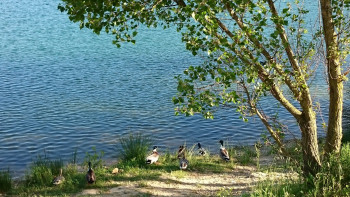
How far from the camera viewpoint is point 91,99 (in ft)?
77.7

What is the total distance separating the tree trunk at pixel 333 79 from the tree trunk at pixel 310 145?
1.00 feet

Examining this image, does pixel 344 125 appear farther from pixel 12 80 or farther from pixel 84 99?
pixel 12 80

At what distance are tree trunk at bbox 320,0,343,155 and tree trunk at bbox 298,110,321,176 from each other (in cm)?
30

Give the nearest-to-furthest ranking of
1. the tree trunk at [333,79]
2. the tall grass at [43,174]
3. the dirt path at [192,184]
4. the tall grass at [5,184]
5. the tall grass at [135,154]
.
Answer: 1. the tree trunk at [333,79]
2. the dirt path at [192,184]
3. the tall grass at [5,184]
4. the tall grass at [43,174]
5. the tall grass at [135,154]

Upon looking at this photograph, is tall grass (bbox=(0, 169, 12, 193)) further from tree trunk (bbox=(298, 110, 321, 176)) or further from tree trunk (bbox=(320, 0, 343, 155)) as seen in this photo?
tree trunk (bbox=(320, 0, 343, 155))

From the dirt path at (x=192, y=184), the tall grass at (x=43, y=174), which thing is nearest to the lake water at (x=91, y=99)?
the tall grass at (x=43, y=174)

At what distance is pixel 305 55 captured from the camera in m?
10.5

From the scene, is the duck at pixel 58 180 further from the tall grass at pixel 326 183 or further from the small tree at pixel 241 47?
the tall grass at pixel 326 183

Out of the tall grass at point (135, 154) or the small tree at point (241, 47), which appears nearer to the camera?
the small tree at point (241, 47)

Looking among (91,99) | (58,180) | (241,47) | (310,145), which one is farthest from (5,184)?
(91,99)

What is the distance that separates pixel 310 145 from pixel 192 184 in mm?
3817

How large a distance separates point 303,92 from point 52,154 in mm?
10581

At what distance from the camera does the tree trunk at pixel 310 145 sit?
10188 millimetres

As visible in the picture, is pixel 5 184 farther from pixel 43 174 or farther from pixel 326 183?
pixel 326 183
